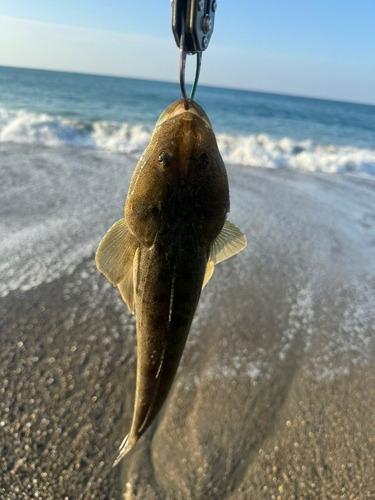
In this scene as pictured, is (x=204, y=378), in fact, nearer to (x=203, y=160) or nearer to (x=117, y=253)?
(x=117, y=253)

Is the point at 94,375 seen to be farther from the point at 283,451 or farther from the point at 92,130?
the point at 92,130

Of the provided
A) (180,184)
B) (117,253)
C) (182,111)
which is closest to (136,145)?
(182,111)

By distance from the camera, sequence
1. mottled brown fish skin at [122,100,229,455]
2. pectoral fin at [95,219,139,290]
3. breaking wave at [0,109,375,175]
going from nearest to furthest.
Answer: mottled brown fish skin at [122,100,229,455] < pectoral fin at [95,219,139,290] < breaking wave at [0,109,375,175]

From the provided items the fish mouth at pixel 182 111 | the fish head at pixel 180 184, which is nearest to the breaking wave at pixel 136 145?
the fish mouth at pixel 182 111

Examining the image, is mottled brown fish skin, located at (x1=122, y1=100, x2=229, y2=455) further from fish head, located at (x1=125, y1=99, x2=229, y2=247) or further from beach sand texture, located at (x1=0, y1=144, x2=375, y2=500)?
beach sand texture, located at (x1=0, y1=144, x2=375, y2=500)

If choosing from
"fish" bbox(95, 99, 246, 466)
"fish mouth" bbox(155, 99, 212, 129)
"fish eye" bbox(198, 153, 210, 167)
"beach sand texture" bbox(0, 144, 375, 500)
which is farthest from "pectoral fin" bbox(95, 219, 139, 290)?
"beach sand texture" bbox(0, 144, 375, 500)

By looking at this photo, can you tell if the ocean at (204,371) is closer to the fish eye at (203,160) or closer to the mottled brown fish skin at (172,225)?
the mottled brown fish skin at (172,225)
